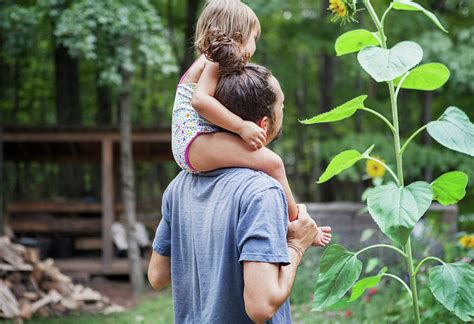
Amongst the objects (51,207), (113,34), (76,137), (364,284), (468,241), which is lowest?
(51,207)

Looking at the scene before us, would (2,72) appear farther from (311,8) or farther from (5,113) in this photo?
(311,8)

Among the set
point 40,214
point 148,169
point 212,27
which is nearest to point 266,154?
point 212,27

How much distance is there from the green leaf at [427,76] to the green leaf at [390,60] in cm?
29

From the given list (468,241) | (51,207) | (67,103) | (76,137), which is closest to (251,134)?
(468,241)

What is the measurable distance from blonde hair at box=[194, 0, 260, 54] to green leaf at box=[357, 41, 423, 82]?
36 centimetres

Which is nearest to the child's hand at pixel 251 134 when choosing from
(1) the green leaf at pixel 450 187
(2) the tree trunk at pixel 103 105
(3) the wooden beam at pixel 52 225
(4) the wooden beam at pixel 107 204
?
(1) the green leaf at pixel 450 187

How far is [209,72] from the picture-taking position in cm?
199

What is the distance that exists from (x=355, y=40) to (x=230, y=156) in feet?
2.53

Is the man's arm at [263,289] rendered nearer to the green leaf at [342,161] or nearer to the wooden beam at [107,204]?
the green leaf at [342,161]

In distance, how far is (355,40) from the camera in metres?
2.43

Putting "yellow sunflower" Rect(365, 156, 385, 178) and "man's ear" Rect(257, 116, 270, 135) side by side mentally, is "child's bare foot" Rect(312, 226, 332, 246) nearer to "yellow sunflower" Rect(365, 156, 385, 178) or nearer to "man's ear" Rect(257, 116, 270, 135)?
"man's ear" Rect(257, 116, 270, 135)

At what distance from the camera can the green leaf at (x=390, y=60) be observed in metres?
2.06

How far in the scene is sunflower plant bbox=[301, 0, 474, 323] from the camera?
6.88 ft

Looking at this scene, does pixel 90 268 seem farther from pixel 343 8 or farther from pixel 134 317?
pixel 343 8
